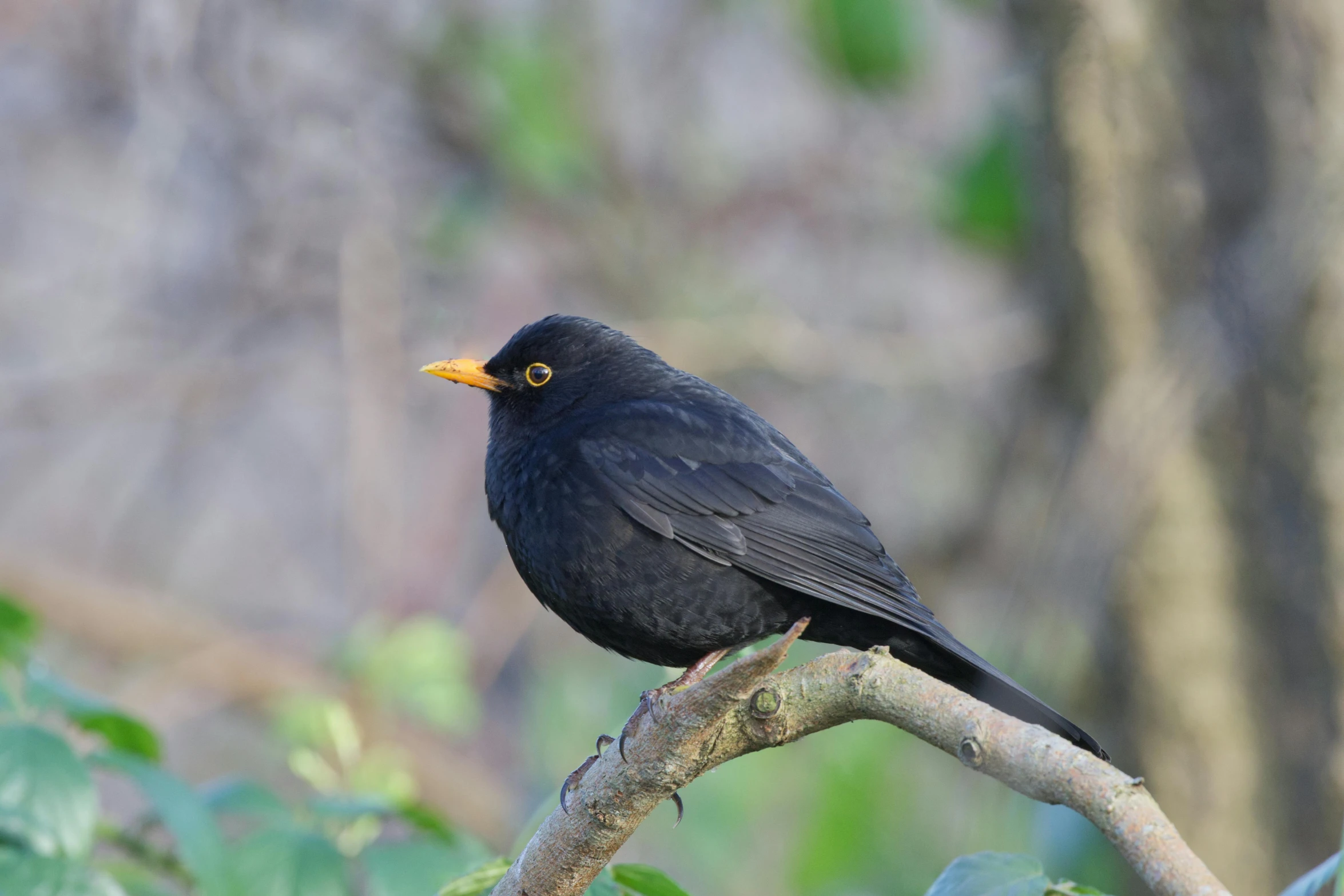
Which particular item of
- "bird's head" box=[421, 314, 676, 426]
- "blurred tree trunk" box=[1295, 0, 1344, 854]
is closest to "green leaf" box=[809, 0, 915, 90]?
"blurred tree trunk" box=[1295, 0, 1344, 854]

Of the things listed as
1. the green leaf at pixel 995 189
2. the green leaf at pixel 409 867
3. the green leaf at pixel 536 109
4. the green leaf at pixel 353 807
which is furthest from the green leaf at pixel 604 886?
the green leaf at pixel 536 109

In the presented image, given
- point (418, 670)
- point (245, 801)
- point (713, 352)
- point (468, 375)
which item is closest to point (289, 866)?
point (245, 801)

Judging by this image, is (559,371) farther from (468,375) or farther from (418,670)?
(418,670)

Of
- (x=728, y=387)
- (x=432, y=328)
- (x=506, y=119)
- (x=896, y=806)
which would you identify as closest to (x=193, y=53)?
(x=506, y=119)

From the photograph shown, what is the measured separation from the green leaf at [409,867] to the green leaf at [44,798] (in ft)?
1.61

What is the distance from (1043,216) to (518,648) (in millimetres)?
4551

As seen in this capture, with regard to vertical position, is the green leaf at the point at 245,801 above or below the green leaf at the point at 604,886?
below

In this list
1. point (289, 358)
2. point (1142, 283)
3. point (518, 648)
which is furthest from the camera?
point (518, 648)

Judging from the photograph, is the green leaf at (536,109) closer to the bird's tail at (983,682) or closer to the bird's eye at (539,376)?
the bird's eye at (539,376)

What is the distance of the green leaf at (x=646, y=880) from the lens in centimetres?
196

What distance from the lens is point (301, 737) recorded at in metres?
4.40

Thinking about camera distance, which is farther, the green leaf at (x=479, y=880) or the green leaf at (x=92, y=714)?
the green leaf at (x=92, y=714)

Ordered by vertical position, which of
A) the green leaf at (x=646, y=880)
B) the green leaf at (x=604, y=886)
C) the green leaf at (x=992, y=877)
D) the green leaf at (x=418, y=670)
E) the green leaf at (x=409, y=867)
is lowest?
the green leaf at (x=418, y=670)

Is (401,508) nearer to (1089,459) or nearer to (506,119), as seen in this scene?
(506,119)
